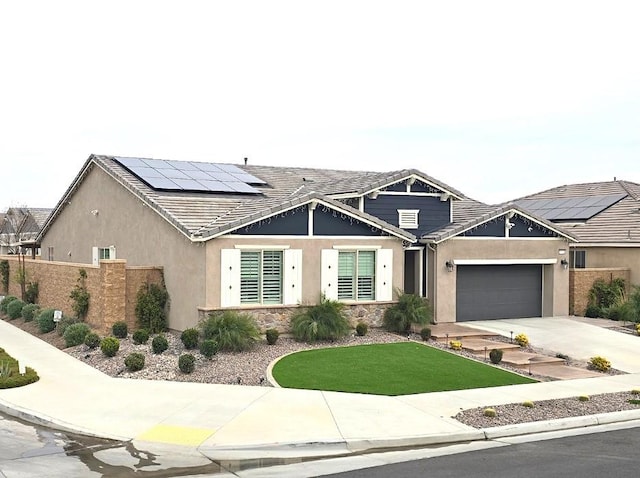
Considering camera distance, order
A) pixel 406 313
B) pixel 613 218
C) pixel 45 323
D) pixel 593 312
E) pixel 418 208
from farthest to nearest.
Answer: pixel 613 218, pixel 593 312, pixel 418 208, pixel 45 323, pixel 406 313

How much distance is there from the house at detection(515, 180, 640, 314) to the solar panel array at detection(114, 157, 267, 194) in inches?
483

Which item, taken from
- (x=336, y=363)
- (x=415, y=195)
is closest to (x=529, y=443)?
(x=336, y=363)

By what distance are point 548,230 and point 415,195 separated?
199 inches

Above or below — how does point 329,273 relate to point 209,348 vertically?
above

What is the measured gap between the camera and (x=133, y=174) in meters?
23.8

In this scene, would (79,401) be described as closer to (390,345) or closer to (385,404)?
(385,404)

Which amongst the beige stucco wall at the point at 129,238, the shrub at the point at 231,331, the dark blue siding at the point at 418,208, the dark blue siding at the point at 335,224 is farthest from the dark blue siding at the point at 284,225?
the dark blue siding at the point at 418,208

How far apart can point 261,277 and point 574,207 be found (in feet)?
66.2

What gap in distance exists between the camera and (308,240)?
20.3 m

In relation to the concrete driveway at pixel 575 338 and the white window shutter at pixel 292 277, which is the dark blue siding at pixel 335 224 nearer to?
the white window shutter at pixel 292 277

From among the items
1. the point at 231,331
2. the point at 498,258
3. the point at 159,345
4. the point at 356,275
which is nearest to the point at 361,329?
the point at 356,275

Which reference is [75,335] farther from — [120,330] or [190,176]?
[190,176]

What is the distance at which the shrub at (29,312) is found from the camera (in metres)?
24.0

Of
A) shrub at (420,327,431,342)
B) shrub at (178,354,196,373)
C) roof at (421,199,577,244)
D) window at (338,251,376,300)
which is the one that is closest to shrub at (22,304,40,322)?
shrub at (178,354,196,373)
